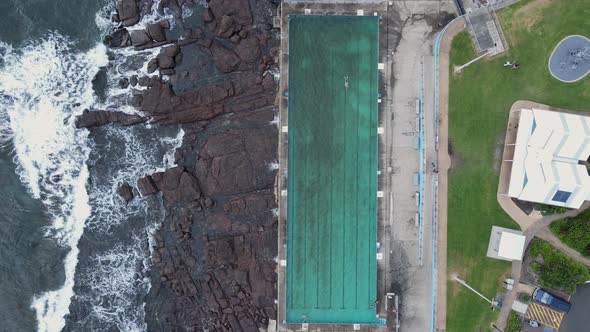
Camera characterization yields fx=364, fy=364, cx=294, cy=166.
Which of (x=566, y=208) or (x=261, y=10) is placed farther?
(x=261, y=10)

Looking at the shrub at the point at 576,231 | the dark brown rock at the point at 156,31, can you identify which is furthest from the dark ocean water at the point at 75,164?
the shrub at the point at 576,231

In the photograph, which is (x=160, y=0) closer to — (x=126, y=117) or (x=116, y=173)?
(x=126, y=117)

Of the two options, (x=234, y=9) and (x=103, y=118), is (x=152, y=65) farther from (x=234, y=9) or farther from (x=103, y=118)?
(x=234, y=9)

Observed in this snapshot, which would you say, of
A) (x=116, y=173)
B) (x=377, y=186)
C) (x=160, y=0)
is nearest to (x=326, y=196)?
(x=377, y=186)

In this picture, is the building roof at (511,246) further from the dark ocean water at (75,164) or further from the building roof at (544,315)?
the dark ocean water at (75,164)

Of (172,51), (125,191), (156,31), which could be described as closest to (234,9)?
(172,51)

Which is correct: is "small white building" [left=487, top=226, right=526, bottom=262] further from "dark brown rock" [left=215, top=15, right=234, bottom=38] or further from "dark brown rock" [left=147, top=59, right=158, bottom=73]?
"dark brown rock" [left=147, top=59, right=158, bottom=73]
